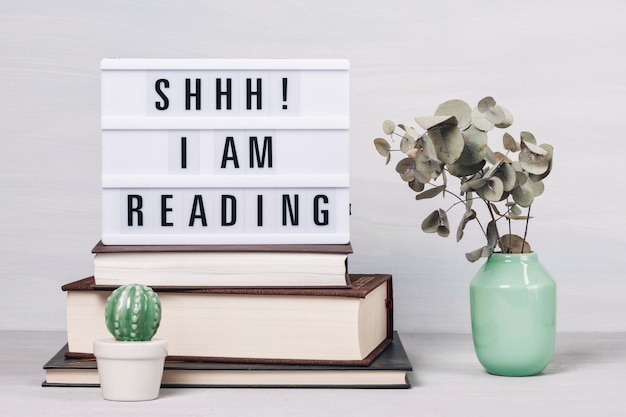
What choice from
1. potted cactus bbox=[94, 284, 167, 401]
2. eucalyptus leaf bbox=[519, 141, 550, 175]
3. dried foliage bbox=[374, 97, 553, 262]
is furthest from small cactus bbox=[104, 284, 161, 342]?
eucalyptus leaf bbox=[519, 141, 550, 175]

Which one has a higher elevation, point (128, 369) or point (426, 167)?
point (426, 167)

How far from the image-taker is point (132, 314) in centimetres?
75

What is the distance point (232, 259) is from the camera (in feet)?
2.77

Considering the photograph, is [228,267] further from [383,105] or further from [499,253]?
[383,105]

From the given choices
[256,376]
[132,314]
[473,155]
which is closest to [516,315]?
[473,155]

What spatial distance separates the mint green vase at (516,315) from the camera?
0.84m

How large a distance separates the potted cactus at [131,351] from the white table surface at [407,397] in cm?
1

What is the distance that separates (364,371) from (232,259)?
17cm

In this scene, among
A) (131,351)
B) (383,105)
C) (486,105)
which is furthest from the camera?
(383,105)

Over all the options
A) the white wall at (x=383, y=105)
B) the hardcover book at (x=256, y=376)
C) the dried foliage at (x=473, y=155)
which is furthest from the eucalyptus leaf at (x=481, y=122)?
the white wall at (x=383, y=105)

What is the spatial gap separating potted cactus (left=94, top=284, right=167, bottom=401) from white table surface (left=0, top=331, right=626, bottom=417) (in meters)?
0.01

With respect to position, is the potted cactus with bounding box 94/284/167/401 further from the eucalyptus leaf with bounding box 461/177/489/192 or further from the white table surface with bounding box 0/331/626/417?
the eucalyptus leaf with bounding box 461/177/489/192

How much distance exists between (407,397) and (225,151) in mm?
308

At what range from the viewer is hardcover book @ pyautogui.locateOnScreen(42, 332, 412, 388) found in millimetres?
805
